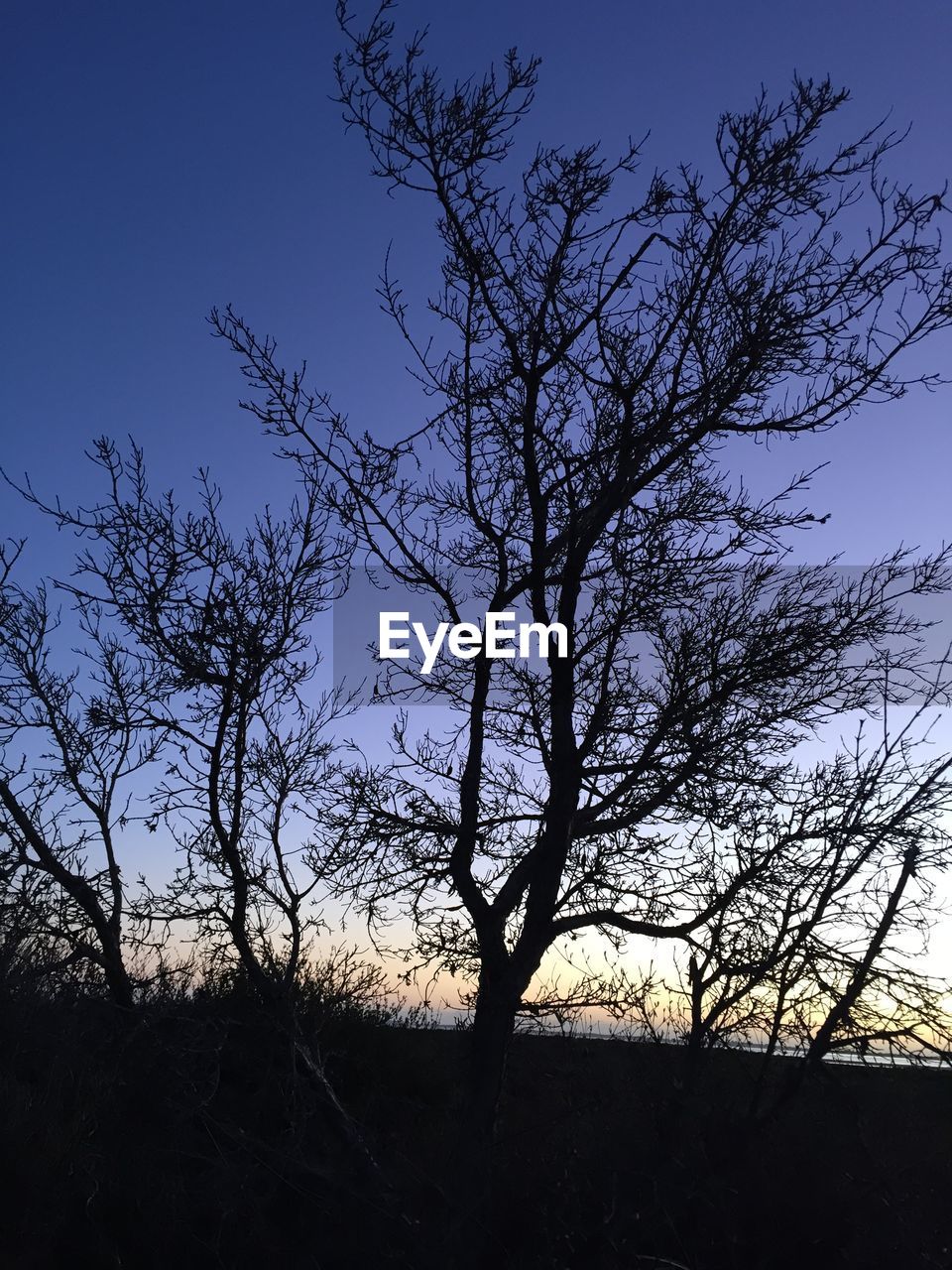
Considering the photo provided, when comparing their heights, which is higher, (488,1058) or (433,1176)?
(488,1058)

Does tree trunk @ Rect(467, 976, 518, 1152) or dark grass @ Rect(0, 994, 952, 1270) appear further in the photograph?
tree trunk @ Rect(467, 976, 518, 1152)

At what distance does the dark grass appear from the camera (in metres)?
6.12

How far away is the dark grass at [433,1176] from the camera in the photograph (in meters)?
6.12

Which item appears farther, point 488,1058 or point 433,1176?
point 433,1176

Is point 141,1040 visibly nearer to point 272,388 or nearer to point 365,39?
point 272,388

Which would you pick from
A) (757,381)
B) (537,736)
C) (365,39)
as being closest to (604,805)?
(537,736)

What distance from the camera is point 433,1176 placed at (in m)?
6.81

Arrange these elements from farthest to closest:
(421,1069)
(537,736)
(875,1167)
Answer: (421,1069)
(537,736)
(875,1167)

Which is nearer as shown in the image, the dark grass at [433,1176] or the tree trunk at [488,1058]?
the dark grass at [433,1176]

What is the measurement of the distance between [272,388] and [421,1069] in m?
10.1

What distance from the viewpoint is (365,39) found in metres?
6.96

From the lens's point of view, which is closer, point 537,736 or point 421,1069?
point 537,736

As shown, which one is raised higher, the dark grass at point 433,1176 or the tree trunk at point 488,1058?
the tree trunk at point 488,1058

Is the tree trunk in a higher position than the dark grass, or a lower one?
higher
